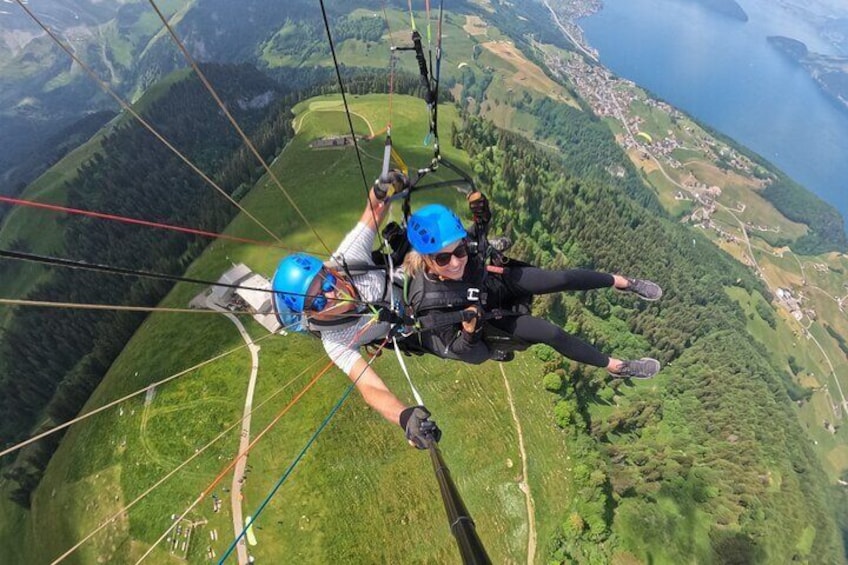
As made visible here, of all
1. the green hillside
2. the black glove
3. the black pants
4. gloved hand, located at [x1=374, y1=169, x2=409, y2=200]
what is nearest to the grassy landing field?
Answer: the green hillside

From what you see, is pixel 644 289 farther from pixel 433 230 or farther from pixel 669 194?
pixel 669 194

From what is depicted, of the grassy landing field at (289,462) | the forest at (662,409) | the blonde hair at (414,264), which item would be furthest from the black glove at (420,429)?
the forest at (662,409)

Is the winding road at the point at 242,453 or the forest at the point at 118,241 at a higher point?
the winding road at the point at 242,453

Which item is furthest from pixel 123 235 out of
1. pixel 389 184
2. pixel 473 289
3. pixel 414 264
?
pixel 473 289

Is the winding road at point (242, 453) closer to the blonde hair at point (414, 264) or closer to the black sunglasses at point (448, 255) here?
the blonde hair at point (414, 264)

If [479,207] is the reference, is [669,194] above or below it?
below

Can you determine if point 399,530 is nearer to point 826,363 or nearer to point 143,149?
point 143,149
